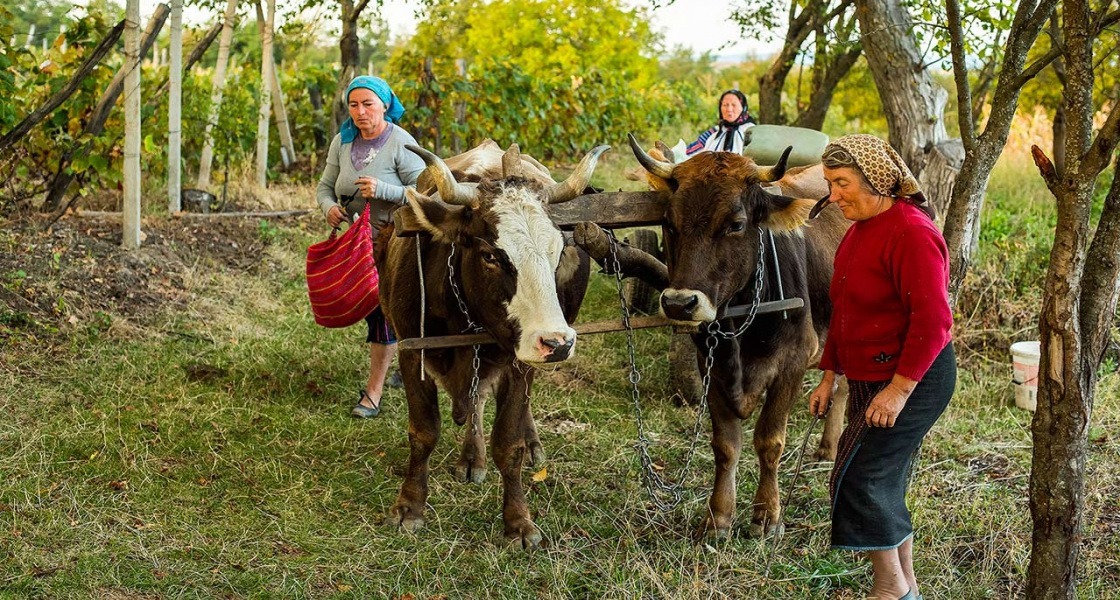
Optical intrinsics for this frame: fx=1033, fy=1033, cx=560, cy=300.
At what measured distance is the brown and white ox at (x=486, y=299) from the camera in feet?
13.6

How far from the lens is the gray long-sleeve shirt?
5740 millimetres

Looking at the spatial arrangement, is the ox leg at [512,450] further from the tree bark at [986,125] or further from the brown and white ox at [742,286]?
the tree bark at [986,125]

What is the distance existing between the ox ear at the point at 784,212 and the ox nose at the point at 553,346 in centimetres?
110

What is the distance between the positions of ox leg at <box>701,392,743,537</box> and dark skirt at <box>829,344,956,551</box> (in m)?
1.17

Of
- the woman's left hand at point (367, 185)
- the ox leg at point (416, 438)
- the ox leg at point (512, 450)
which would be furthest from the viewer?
the woman's left hand at point (367, 185)

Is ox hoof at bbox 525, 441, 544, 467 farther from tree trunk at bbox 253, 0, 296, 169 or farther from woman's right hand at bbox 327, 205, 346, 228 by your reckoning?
tree trunk at bbox 253, 0, 296, 169

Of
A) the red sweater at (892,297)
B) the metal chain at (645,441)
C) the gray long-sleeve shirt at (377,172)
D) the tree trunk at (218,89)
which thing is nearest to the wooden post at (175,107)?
the tree trunk at (218,89)

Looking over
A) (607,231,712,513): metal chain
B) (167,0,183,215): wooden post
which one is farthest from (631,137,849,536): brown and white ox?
(167,0,183,215): wooden post

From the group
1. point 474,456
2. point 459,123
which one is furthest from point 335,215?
point 459,123

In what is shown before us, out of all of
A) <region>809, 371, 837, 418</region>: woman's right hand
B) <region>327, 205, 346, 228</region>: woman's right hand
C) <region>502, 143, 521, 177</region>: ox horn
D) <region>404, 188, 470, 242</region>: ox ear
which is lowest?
<region>809, 371, 837, 418</region>: woman's right hand

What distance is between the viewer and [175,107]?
958 centimetres

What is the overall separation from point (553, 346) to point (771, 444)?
4.79ft

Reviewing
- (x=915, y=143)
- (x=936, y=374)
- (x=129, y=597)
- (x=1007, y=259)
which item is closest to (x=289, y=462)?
(x=129, y=597)

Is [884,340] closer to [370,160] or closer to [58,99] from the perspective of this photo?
[370,160]
